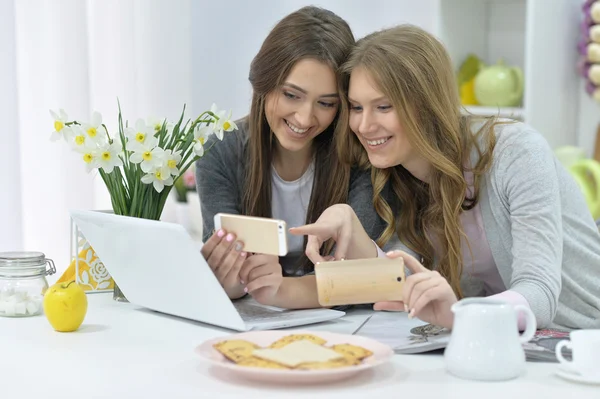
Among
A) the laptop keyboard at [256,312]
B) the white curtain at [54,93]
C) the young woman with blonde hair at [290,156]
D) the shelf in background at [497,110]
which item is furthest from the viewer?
the shelf in background at [497,110]

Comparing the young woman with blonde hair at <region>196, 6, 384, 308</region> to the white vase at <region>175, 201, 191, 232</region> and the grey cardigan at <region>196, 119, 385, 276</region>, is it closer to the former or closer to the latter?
the grey cardigan at <region>196, 119, 385, 276</region>

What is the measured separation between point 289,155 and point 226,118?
34 centimetres

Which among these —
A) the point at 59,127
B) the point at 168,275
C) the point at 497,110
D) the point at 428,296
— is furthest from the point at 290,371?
the point at 497,110

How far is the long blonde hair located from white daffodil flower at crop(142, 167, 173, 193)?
1.30ft

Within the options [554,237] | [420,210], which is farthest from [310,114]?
[554,237]

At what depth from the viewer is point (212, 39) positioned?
3.35 metres

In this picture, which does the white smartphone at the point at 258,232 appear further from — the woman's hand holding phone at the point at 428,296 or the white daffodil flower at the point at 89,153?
the white daffodil flower at the point at 89,153

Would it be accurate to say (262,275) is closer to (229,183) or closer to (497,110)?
(229,183)

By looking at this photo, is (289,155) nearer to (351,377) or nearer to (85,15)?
(351,377)

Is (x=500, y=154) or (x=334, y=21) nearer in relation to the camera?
(x=500, y=154)

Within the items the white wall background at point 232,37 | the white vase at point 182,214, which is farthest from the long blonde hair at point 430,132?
the white wall background at point 232,37

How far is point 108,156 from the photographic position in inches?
58.6

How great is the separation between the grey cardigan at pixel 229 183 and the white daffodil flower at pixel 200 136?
19cm

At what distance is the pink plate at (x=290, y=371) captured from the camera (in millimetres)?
1050
